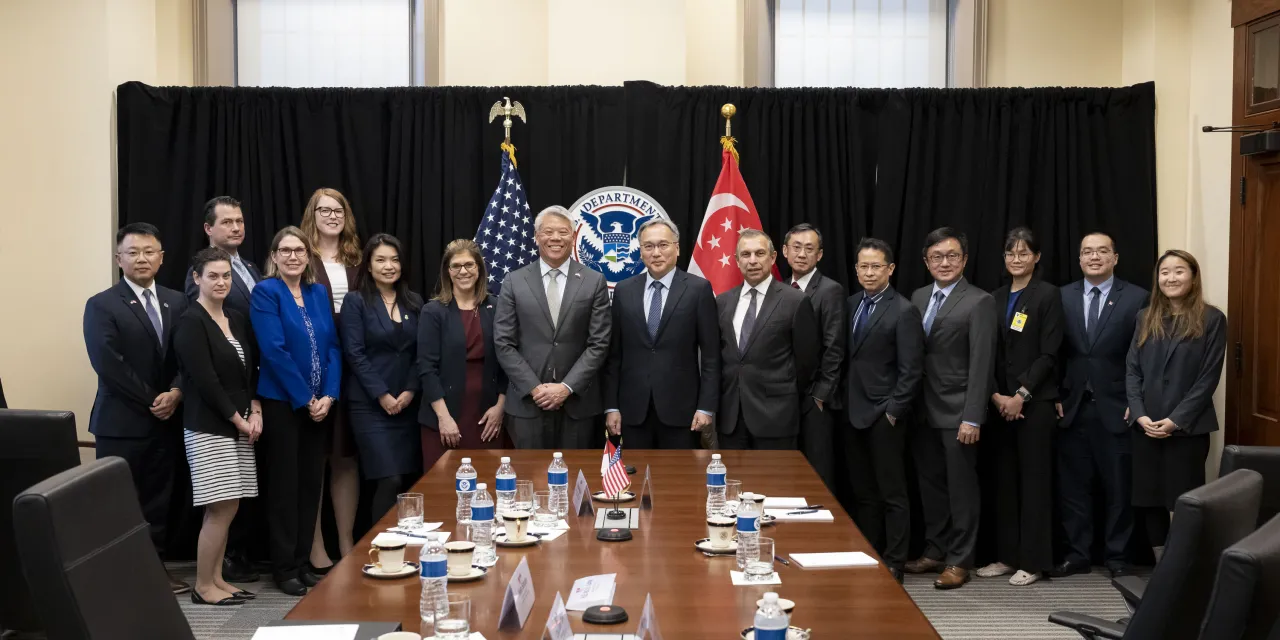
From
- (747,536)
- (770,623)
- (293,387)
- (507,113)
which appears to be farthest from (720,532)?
(507,113)

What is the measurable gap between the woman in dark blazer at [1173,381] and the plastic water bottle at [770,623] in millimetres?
4019

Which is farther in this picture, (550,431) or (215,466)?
(550,431)

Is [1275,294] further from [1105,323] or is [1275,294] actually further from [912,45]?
[912,45]

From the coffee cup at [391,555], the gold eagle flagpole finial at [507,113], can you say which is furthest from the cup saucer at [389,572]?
the gold eagle flagpole finial at [507,113]

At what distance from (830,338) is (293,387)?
2594mm

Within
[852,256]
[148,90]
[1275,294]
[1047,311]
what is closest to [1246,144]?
[1275,294]

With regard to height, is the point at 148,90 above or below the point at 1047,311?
above

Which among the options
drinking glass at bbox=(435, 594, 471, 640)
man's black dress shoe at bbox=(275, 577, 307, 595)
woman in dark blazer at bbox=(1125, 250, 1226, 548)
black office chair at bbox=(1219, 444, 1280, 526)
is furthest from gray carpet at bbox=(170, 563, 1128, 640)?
drinking glass at bbox=(435, 594, 471, 640)

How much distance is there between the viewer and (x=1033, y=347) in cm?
557

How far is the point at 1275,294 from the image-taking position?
203 inches

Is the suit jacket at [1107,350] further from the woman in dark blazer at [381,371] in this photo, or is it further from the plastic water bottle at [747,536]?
the plastic water bottle at [747,536]

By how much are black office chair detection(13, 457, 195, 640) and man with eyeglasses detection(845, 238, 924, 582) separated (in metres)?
3.78

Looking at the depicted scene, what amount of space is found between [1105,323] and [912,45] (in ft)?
7.51

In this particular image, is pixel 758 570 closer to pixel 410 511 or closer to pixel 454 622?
pixel 454 622
